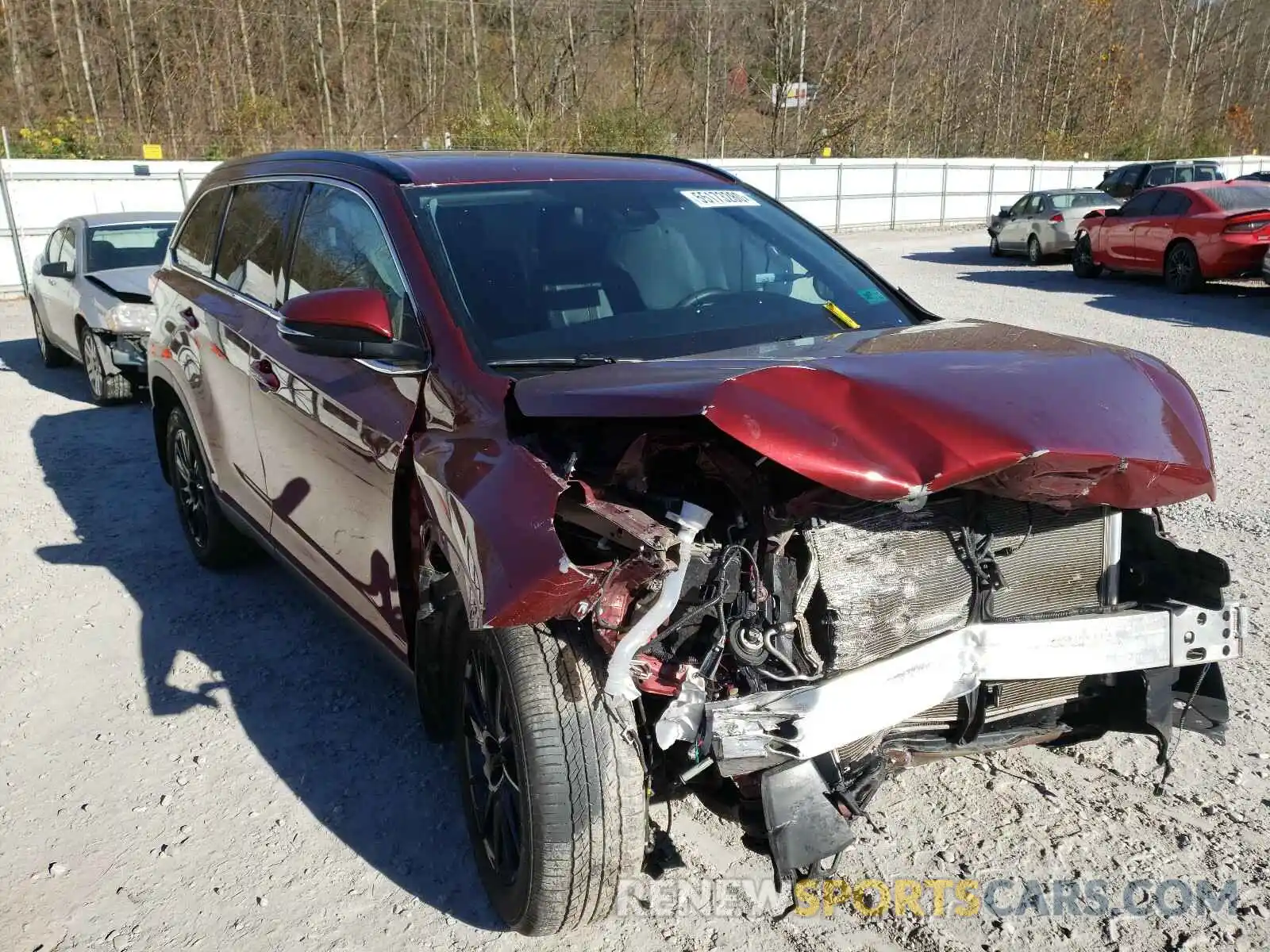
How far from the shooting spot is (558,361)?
2793 millimetres

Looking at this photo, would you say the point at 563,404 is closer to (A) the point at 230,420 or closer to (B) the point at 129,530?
(A) the point at 230,420

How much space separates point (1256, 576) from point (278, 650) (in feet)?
14.1

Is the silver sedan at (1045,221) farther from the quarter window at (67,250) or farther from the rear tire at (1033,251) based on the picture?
the quarter window at (67,250)

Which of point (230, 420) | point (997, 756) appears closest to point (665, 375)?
point (997, 756)

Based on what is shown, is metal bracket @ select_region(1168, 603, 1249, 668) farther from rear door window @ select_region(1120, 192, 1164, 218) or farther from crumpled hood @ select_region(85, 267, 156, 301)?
rear door window @ select_region(1120, 192, 1164, 218)

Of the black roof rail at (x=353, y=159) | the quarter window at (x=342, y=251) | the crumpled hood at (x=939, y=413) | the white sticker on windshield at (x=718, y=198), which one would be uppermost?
the black roof rail at (x=353, y=159)

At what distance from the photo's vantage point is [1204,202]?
48.3ft

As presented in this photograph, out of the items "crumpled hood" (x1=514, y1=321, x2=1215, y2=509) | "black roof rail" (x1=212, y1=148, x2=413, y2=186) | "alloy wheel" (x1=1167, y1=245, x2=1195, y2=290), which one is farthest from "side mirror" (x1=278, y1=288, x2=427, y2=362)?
"alloy wheel" (x1=1167, y1=245, x2=1195, y2=290)

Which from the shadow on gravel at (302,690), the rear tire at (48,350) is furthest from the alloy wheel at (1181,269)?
the rear tire at (48,350)

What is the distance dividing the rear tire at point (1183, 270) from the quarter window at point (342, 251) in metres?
14.4

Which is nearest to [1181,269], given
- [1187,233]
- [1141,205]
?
[1187,233]

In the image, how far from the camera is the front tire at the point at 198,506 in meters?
4.88

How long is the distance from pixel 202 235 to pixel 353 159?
1750mm

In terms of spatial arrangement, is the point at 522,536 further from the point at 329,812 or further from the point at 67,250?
the point at 67,250
